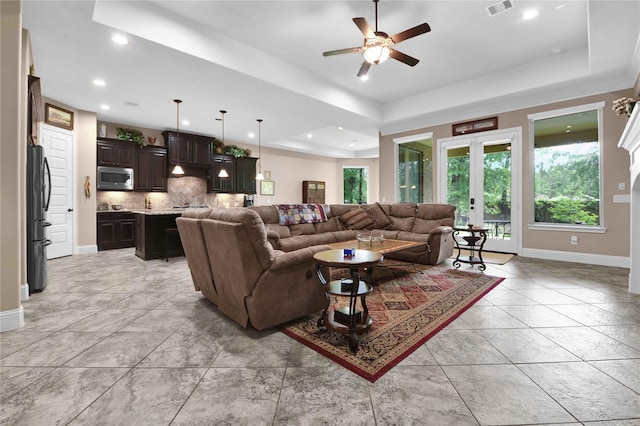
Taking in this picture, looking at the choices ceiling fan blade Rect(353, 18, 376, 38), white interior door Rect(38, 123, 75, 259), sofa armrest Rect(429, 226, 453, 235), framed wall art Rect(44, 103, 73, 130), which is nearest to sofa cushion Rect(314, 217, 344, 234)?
sofa armrest Rect(429, 226, 453, 235)

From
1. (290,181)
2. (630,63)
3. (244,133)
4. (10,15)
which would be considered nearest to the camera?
(10,15)

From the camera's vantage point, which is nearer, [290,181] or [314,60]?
[314,60]

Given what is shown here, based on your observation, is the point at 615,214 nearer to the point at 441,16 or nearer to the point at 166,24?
the point at 441,16

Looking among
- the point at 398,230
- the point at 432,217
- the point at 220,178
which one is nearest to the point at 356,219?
the point at 398,230

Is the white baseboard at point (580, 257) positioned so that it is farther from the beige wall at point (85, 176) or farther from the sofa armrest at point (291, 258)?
the beige wall at point (85, 176)

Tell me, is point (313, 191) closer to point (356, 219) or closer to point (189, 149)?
point (189, 149)

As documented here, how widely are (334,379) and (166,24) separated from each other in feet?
13.9

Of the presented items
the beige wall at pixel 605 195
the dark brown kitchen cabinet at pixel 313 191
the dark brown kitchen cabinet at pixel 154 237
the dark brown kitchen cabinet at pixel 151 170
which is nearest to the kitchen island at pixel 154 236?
the dark brown kitchen cabinet at pixel 154 237

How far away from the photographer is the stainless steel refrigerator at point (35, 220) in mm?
3215

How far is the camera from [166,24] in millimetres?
3514

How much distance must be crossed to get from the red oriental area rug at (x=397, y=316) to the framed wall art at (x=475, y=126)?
11.1 ft

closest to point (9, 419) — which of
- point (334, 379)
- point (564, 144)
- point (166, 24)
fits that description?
point (334, 379)

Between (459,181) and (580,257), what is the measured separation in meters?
2.47

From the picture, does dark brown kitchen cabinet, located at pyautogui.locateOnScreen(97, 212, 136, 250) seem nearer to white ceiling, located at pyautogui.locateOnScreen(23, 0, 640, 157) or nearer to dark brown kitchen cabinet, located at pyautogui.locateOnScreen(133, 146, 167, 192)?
dark brown kitchen cabinet, located at pyautogui.locateOnScreen(133, 146, 167, 192)
